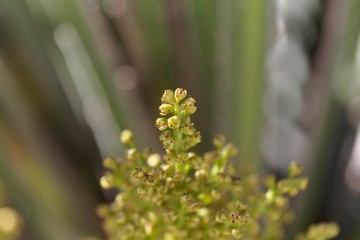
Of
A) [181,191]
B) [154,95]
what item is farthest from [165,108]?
[154,95]

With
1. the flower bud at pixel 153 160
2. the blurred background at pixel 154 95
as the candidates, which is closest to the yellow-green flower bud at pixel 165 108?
→ the flower bud at pixel 153 160

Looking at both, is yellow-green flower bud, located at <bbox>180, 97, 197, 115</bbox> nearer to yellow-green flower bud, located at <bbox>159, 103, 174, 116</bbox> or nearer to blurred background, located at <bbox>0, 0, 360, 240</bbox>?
yellow-green flower bud, located at <bbox>159, 103, 174, 116</bbox>

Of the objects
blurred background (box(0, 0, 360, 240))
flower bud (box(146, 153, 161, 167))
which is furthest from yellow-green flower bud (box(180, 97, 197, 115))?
blurred background (box(0, 0, 360, 240))

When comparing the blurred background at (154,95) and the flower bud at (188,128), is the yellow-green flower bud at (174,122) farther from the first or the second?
the blurred background at (154,95)

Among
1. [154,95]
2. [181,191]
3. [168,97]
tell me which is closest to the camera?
[168,97]

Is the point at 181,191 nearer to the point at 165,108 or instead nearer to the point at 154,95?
the point at 165,108

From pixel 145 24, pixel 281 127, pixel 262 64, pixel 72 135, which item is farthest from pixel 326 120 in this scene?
pixel 72 135

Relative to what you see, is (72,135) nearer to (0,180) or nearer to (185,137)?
(0,180)
